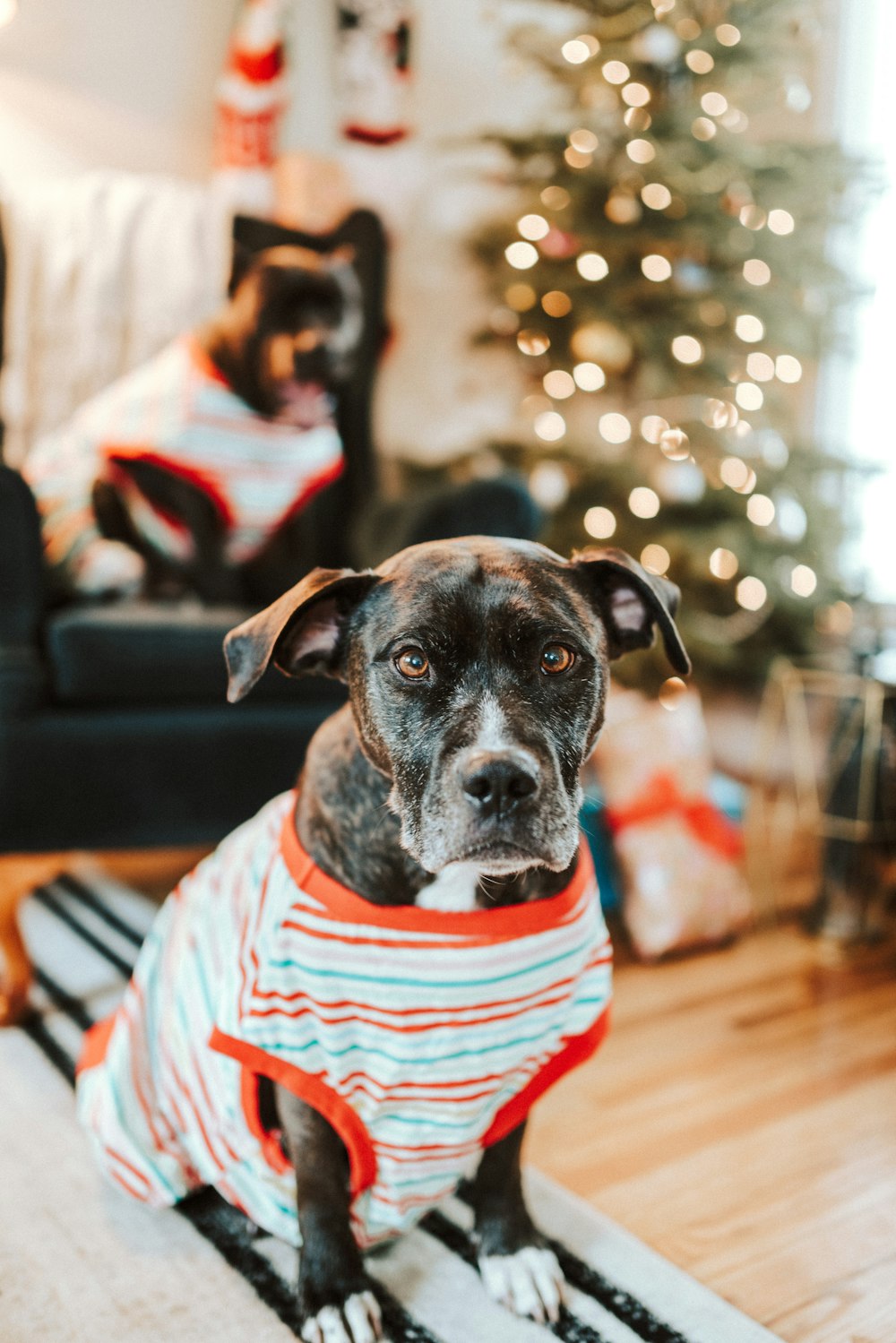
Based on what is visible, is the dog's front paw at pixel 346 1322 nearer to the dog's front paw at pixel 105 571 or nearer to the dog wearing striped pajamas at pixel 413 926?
the dog wearing striped pajamas at pixel 413 926

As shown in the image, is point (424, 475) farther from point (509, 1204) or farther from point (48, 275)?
point (509, 1204)

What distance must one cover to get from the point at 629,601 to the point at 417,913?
1.51 feet

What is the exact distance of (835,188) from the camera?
292 cm

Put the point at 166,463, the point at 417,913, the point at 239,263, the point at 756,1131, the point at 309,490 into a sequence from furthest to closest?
the point at 239,263 < the point at 309,490 < the point at 166,463 < the point at 756,1131 < the point at 417,913

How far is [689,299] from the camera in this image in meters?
2.86

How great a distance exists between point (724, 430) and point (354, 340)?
42.5 inches

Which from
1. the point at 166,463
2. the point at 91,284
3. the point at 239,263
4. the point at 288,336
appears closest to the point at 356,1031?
the point at 166,463

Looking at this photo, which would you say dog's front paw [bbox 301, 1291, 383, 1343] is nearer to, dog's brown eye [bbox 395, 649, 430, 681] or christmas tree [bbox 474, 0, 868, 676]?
dog's brown eye [bbox 395, 649, 430, 681]

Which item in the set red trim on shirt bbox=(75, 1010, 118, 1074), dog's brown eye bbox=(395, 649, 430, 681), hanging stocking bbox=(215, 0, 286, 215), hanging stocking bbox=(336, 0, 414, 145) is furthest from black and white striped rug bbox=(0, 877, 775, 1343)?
hanging stocking bbox=(336, 0, 414, 145)

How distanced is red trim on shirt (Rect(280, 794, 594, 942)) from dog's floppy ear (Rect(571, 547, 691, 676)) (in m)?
0.32

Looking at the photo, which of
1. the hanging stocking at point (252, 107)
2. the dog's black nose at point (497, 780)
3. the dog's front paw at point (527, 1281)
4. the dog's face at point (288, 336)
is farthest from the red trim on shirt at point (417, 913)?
the hanging stocking at point (252, 107)

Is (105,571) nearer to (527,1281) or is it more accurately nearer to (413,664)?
(413,664)

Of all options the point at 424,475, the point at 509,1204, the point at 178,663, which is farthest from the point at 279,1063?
the point at 424,475

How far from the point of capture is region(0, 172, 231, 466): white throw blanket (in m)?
2.73
